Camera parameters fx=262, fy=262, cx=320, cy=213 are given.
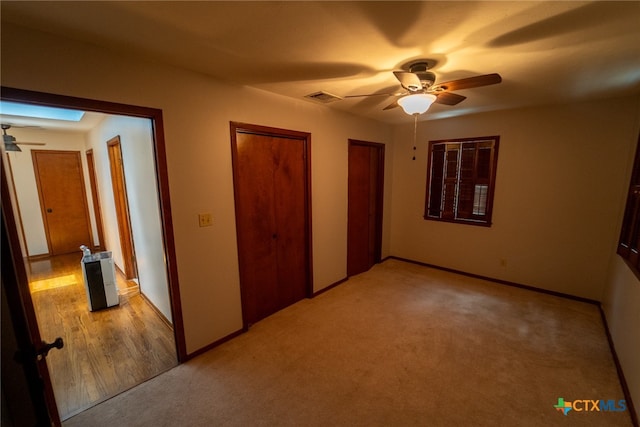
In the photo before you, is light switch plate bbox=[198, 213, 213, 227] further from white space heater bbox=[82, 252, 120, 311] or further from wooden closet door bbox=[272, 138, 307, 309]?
white space heater bbox=[82, 252, 120, 311]

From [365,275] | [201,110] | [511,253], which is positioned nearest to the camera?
[201,110]

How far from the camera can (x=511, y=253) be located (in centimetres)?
347

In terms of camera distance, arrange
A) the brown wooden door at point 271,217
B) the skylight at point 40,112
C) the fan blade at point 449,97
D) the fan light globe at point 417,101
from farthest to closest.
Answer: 1. the skylight at point 40,112
2. the brown wooden door at point 271,217
3. the fan blade at point 449,97
4. the fan light globe at point 417,101

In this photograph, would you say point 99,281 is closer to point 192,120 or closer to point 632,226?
point 192,120

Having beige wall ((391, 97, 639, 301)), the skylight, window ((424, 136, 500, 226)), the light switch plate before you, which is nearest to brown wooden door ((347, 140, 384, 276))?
window ((424, 136, 500, 226))

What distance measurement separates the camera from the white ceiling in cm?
124

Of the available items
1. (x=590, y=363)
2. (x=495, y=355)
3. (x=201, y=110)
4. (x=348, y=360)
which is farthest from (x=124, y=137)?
(x=590, y=363)

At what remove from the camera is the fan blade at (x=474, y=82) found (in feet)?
5.17

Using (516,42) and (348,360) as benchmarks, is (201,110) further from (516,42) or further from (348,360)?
(348,360)

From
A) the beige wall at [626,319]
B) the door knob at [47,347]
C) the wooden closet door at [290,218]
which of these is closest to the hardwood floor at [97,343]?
the door knob at [47,347]

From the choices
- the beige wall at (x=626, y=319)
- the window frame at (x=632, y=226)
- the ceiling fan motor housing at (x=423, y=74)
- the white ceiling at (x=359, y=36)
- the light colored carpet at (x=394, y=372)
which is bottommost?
the light colored carpet at (x=394, y=372)

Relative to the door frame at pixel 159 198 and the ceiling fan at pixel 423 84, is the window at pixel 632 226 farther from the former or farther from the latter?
the door frame at pixel 159 198

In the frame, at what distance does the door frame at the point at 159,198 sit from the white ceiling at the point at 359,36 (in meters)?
0.34

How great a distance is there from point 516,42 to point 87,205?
688cm
